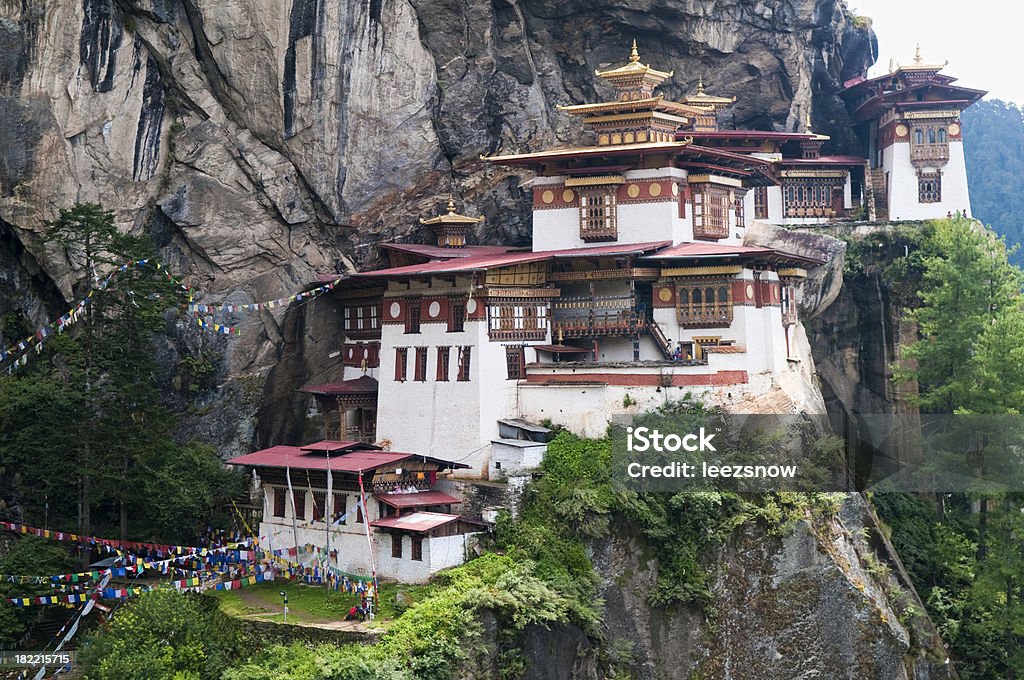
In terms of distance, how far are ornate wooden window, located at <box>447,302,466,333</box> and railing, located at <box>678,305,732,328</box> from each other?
284 inches

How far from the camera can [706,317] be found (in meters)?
40.8

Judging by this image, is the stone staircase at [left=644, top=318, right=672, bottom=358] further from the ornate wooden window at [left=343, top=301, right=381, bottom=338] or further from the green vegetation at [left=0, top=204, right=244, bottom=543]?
the green vegetation at [left=0, top=204, right=244, bottom=543]

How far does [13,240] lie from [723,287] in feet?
74.3

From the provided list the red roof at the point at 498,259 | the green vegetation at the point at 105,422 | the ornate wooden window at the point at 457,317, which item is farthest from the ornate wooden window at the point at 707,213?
the green vegetation at the point at 105,422

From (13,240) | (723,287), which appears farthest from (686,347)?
(13,240)

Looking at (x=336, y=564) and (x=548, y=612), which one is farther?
(x=336, y=564)

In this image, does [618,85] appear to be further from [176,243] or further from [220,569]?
[220,569]

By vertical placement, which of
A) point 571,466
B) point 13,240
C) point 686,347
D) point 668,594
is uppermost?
point 13,240

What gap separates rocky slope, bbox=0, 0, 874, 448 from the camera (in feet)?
127

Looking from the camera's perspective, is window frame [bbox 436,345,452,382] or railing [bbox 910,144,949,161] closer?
window frame [bbox 436,345,452,382]

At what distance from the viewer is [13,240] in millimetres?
39219

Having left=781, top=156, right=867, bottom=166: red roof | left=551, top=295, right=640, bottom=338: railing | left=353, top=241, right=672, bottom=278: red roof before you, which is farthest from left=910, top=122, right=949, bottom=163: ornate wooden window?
left=551, top=295, right=640, bottom=338: railing

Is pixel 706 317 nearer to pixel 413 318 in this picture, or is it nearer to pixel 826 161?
pixel 413 318

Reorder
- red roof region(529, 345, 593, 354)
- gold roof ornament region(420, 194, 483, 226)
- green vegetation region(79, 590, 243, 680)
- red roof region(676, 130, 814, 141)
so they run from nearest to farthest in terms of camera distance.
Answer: green vegetation region(79, 590, 243, 680), red roof region(529, 345, 593, 354), gold roof ornament region(420, 194, 483, 226), red roof region(676, 130, 814, 141)
